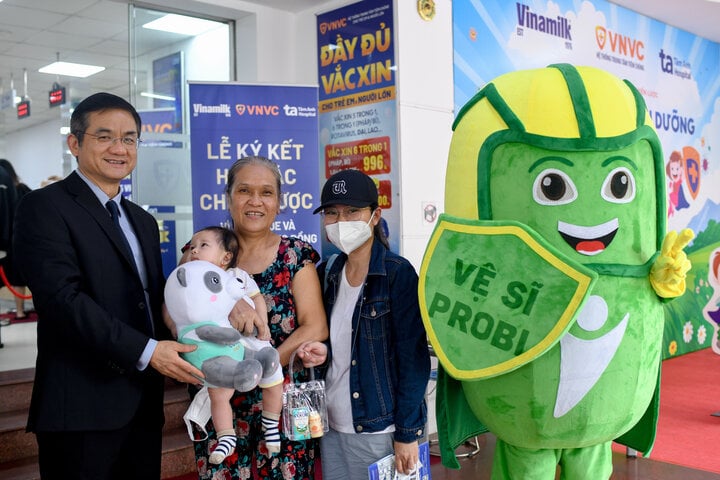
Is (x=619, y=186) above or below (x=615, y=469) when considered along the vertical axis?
above

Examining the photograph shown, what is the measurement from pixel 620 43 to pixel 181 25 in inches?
149

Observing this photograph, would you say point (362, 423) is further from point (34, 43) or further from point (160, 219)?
point (34, 43)

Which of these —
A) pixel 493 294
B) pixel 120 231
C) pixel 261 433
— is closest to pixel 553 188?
pixel 493 294

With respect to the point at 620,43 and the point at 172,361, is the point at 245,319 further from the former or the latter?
the point at 620,43

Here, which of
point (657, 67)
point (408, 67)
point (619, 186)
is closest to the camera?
point (619, 186)

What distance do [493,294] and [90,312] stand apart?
987 mm

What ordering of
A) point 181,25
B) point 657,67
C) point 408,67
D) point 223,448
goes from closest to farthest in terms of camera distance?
point 223,448
point 408,67
point 181,25
point 657,67

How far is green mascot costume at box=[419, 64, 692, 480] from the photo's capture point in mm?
1659

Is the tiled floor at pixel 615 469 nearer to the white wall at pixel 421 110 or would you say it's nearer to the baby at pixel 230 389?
the white wall at pixel 421 110

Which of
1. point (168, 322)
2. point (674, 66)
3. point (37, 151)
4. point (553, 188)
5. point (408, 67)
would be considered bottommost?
point (168, 322)

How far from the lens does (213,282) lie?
1.84m

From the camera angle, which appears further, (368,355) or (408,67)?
(408,67)

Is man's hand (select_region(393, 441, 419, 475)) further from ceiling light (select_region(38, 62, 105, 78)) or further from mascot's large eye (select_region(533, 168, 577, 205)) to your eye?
ceiling light (select_region(38, 62, 105, 78))

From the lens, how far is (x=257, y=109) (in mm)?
4066
